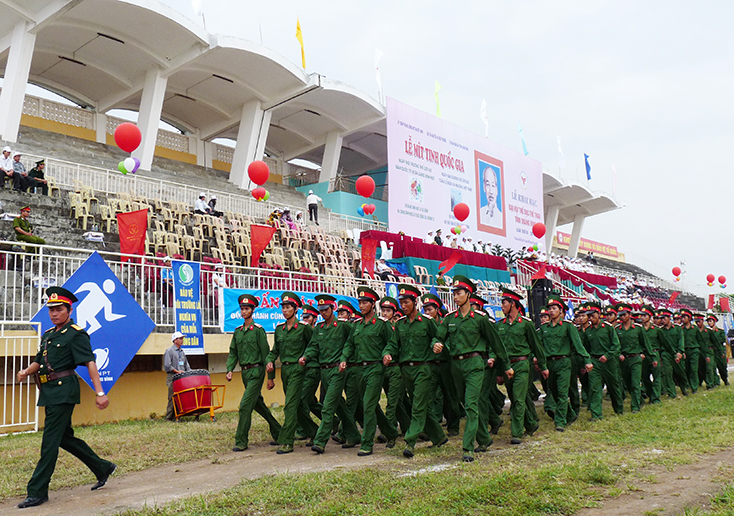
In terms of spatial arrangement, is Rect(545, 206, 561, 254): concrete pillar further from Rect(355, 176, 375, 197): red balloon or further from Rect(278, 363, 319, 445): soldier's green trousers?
Rect(278, 363, 319, 445): soldier's green trousers

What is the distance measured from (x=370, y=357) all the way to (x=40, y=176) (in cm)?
1142

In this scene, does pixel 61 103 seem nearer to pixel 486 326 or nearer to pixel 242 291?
pixel 242 291

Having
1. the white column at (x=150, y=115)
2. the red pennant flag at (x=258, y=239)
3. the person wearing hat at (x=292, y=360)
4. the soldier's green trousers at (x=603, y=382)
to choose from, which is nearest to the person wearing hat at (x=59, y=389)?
the person wearing hat at (x=292, y=360)

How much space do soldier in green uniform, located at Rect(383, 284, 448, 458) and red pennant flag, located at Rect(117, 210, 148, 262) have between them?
6.64m

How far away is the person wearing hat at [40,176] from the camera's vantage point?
49.3 ft

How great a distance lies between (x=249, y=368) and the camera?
8.38 m

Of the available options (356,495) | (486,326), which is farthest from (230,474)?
(486,326)

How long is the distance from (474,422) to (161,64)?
21627 mm

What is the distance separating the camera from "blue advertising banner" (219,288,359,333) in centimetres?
1214

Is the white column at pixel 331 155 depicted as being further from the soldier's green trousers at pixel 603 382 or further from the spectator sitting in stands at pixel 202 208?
the soldier's green trousers at pixel 603 382

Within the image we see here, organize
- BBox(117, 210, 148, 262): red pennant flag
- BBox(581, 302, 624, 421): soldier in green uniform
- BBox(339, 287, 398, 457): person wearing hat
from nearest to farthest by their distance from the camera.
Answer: BBox(339, 287, 398, 457): person wearing hat
BBox(581, 302, 624, 421): soldier in green uniform
BBox(117, 210, 148, 262): red pennant flag

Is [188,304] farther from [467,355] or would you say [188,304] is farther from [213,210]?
[213,210]

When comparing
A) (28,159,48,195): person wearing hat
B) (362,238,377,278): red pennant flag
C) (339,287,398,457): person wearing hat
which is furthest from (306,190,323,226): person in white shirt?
(339,287,398,457): person wearing hat

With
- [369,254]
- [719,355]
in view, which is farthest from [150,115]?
[719,355]
